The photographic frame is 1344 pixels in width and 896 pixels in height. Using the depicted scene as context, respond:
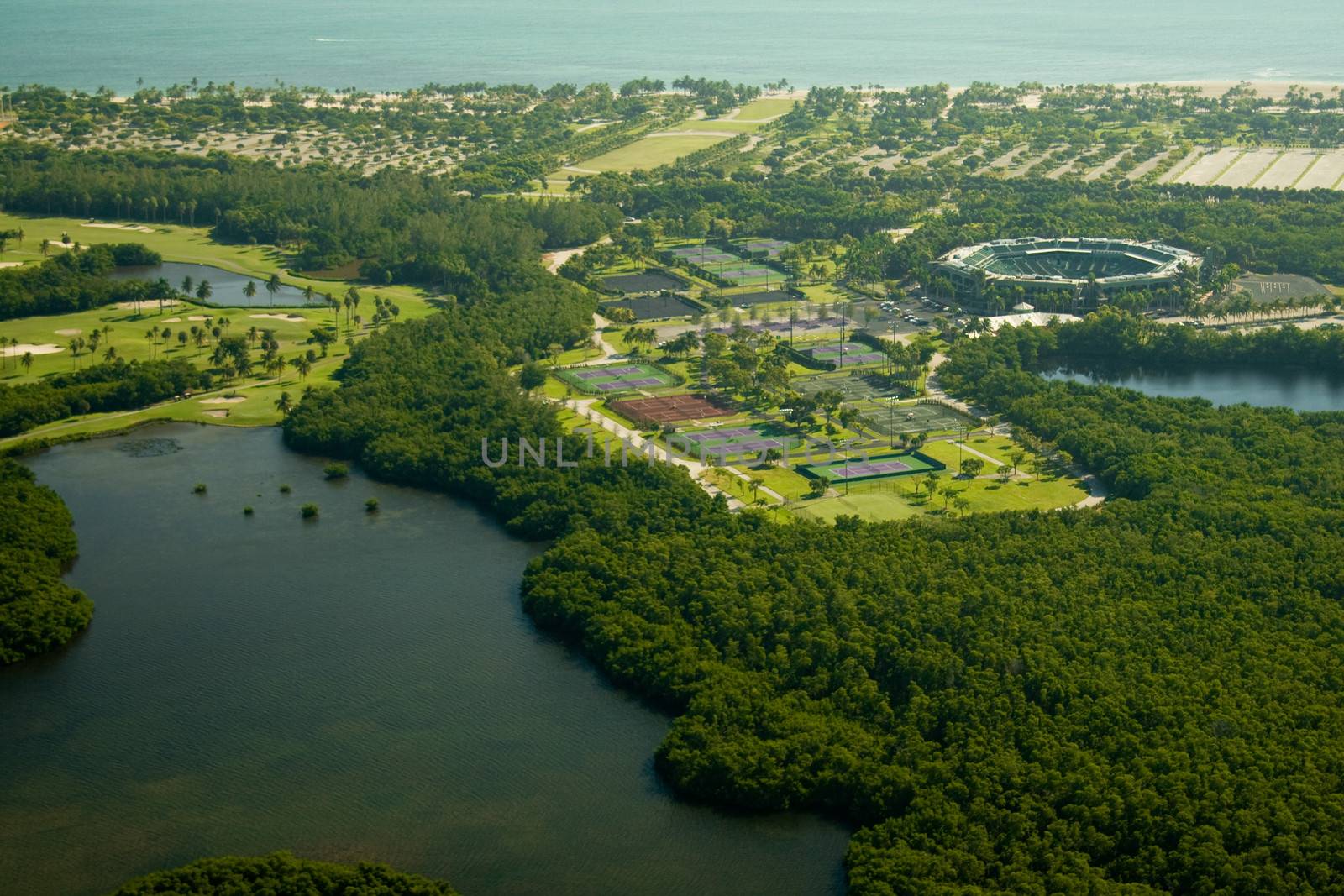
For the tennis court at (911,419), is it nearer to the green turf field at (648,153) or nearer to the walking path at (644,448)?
the walking path at (644,448)

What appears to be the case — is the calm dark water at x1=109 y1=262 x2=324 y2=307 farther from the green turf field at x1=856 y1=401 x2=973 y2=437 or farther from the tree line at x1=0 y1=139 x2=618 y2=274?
the green turf field at x1=856 y1=401 x2=973 y2=437

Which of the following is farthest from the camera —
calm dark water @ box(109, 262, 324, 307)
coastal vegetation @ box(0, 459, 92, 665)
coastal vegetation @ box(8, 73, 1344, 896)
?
calm dark water @ box(109, 262, 324, 307)

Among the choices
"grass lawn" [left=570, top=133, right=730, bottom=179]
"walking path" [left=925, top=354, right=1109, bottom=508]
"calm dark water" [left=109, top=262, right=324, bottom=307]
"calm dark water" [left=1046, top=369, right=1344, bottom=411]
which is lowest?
"calm dark water" [left=109, top=262, right=324, bottom=307]

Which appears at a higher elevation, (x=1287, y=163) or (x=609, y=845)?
(x=1287, y=163)

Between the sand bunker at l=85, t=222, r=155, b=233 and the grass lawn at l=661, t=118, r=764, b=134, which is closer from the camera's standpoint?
the sand bunker at l=85, t=222, r=155, b=233

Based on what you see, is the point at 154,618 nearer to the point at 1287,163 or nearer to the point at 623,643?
the point at 623,643

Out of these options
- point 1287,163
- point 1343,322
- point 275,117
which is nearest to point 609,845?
point 1343,322

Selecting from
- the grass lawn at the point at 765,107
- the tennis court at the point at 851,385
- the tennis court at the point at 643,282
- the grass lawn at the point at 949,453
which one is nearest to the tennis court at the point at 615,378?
the tennis court at the point at 851,385

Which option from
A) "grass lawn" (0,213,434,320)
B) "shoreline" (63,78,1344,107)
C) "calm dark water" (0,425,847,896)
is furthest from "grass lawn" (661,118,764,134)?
"calm dark water" (0,425,847,896)
